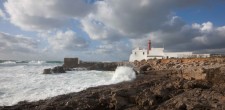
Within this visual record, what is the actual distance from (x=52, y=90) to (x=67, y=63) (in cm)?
3062

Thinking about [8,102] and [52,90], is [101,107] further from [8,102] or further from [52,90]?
[52,90]

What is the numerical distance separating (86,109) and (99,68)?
1354 inches

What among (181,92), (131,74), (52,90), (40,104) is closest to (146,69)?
(131,74)

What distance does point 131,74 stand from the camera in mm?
23484

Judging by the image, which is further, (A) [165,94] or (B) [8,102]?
(B) [8,102]

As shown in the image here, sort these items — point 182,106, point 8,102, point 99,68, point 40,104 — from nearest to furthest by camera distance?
point 182,106 → point 40,104 → point 8,102 → point 99,68

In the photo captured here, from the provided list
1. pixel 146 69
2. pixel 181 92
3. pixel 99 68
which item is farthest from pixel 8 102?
pixel 99 68

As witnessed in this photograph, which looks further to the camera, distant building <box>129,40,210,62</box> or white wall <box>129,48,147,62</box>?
white wall <box>129,48,147,62</box>

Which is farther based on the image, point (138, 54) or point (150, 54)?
point (138, 54)

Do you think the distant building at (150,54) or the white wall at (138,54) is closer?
the distant building at (150,54)

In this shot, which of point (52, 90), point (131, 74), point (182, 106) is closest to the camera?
point (182, 106)

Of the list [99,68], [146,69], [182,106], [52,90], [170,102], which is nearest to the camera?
[182,106]

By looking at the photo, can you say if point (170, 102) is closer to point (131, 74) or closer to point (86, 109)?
point (86, 109)

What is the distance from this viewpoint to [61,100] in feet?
39.3
